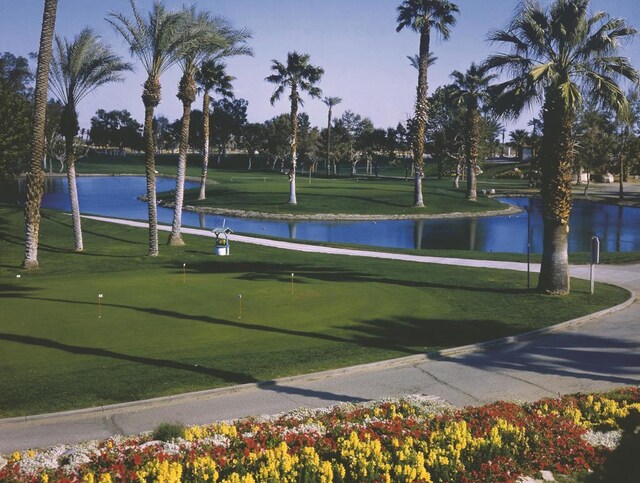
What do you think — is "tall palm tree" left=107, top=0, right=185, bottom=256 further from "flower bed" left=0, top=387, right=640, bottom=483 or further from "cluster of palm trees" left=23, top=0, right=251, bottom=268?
"flower bed" left=0, top=387, right=640, bottom=483

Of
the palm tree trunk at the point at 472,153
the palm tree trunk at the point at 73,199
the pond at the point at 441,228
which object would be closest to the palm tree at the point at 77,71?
the palm tree trunk at the point at 73,199

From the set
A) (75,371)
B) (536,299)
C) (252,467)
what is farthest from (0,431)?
(536,299)

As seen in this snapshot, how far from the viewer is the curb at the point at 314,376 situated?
12.1m

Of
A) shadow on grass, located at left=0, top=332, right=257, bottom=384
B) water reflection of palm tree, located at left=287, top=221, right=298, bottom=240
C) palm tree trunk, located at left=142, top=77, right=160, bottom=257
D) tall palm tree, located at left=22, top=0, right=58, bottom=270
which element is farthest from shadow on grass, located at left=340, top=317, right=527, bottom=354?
water reflection of palm tree, located at left=287, top=221, right=298, bottom=240

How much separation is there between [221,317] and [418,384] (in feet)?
22.4

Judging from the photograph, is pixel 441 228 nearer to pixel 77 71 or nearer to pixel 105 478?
pixel 77 71

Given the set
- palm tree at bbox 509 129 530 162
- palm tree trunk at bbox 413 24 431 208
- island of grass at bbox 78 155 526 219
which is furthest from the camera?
palm tree at bbox 509 129 530 162

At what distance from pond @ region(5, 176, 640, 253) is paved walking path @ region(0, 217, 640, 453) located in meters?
→ 26.0

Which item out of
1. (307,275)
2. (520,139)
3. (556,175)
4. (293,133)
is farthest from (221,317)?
(520,139)

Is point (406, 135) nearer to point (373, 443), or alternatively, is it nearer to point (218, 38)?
point (218, 38)

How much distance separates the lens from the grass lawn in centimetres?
1423

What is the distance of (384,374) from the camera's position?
15094mm

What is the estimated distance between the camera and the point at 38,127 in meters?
28.2

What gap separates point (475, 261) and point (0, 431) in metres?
25.7
